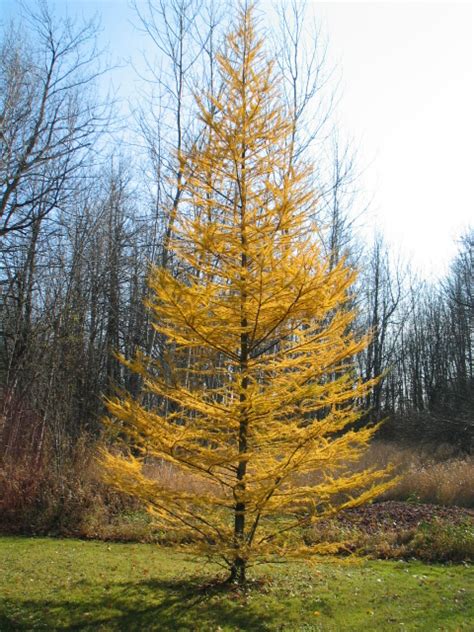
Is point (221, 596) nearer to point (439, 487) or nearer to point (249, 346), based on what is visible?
point (249, 346)

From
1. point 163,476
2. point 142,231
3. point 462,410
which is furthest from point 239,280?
point 462,410

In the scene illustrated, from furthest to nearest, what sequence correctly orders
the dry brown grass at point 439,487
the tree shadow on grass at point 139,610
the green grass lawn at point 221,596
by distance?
the dry brown grass at point 439,487
the green grass lawn at point 221,596
the tree shadow on grass at point 139,610

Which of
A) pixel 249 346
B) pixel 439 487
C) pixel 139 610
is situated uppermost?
pixel 249 346

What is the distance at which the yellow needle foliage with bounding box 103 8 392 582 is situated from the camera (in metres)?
5.20

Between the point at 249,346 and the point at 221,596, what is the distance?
2.78 metres

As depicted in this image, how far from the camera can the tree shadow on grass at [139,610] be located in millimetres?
4840

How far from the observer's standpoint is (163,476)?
11555mm

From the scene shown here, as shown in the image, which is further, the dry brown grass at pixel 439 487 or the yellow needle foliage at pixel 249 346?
the dry brown grass at pixel 439 487

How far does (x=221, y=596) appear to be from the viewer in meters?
5.48

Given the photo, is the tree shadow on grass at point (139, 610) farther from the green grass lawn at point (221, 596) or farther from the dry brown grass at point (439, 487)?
the dry brown grass at point (439, 487)

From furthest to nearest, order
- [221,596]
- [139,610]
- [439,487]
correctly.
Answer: [439,487]
[221,596]
[139,610]

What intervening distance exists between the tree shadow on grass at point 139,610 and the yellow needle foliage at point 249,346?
0.51m

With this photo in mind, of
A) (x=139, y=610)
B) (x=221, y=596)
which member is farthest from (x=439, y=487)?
(x=139, y=610)

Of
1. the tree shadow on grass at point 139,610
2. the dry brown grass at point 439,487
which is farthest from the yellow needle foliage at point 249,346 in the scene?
the dry brown grass at point 439,487
